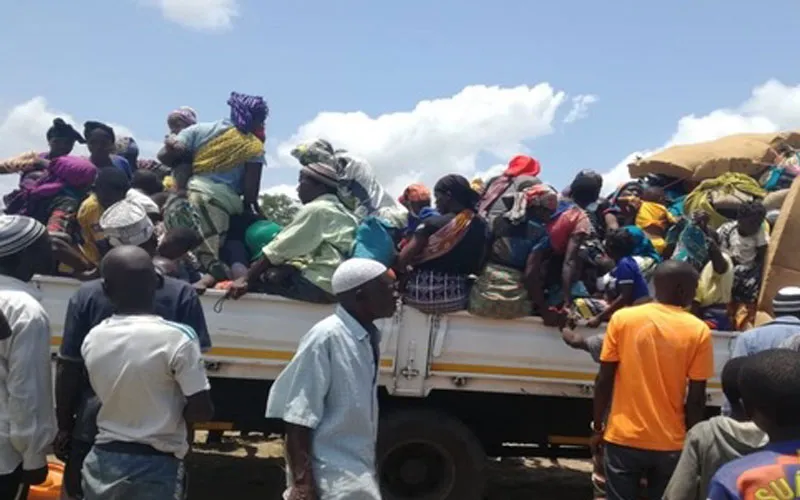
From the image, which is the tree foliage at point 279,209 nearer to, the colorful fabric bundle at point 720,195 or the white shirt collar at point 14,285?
the white shirt collar at point 14,285

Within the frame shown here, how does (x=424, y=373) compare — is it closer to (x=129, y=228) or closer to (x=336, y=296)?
(x=336, y=296)

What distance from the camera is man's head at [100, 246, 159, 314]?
7.96 feet

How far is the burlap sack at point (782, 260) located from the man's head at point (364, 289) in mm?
3320

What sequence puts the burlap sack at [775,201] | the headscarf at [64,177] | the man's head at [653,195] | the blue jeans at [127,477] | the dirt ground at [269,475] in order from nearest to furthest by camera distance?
1. the blue jeans at [127,477]
2. the headscarf at [64,177]
3. the dirt ground at [269,475]
4. the burlap sack at [775,201]
5. the man's head at [653,195]

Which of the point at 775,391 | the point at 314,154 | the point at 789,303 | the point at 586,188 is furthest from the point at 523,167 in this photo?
the point at 775,391

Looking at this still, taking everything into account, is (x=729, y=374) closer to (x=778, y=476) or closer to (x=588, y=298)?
(x=778, y=476)

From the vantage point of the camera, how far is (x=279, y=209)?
238 inches

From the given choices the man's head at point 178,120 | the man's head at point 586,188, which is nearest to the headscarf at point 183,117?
the man's head at point 178,120

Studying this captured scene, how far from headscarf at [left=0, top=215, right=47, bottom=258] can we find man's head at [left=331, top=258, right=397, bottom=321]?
1.17 metres

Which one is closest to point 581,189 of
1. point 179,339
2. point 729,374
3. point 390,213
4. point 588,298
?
point 588,298

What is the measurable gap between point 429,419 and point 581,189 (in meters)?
→ 2.13

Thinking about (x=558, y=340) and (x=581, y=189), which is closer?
(x=558, y=340)

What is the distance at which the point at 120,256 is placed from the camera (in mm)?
2469

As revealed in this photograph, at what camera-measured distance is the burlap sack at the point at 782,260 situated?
4840mm
